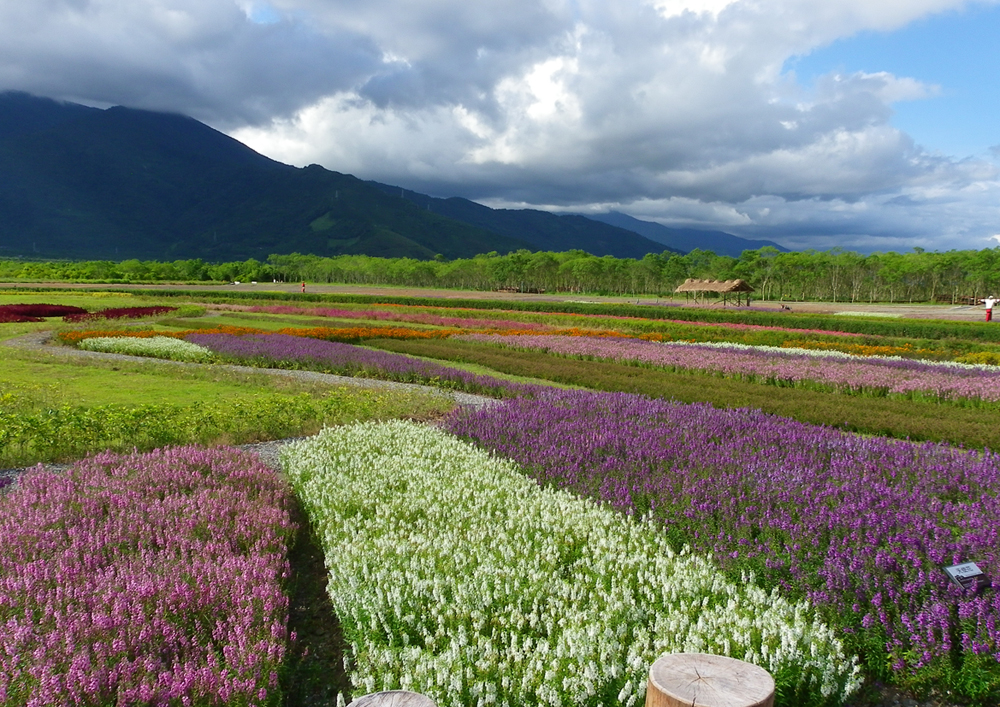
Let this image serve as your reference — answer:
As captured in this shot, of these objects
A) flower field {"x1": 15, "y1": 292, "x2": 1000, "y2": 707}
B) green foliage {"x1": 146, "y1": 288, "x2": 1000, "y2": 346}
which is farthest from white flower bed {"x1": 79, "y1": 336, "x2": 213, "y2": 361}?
green foliage {"x1": 146, "y1": 288, "x2": 1000, "y2": 346}

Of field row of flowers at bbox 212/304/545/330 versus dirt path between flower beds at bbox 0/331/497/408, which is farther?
field row of flowers at bbox 212/304/545/330

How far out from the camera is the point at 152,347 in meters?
21.3

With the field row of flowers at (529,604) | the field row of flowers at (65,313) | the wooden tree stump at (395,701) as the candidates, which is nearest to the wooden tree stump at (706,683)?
the field row of flowers at (529,604)

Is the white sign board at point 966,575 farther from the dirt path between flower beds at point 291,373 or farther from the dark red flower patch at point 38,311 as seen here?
the dark red flower patch at point 38,311

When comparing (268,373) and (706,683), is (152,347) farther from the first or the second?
(706,683)

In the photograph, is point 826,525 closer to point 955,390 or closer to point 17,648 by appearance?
point 17,648

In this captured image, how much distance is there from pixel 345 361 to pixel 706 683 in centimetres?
1711

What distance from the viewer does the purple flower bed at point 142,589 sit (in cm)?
334

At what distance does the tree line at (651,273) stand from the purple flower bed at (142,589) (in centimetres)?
10055

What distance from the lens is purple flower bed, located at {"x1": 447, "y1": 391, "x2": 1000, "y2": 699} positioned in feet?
13.8

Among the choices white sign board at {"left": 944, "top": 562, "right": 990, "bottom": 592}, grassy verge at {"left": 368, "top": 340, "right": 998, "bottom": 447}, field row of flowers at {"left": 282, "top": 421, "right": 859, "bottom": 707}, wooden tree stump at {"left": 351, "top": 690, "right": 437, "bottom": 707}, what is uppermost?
wooden tree stump at {"left": 351, "top": 690, "right": 437, "bottom": 707}

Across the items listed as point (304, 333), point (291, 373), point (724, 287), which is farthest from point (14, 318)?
point (724, 287)

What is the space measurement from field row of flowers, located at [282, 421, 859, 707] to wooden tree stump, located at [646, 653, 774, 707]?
29.9 inches

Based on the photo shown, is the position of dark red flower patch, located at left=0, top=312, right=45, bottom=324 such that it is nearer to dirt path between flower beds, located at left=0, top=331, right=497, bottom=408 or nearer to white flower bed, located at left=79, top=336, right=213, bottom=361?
dirt path between flower beds, located at left=0, top=331, right=497, bottom=408
